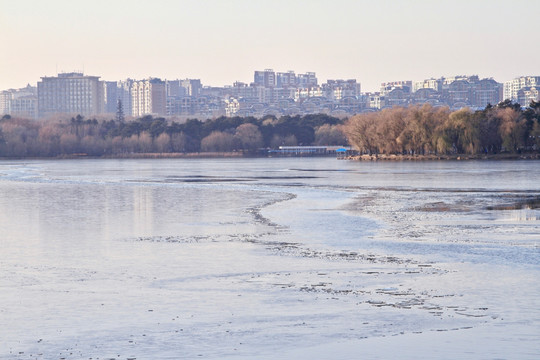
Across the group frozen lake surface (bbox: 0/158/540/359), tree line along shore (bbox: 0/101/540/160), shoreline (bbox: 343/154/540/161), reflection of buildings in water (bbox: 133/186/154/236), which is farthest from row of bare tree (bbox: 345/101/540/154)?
frozen lake surface (bbox: 0/158/540/359)

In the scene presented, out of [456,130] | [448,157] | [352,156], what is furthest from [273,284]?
[352,156]

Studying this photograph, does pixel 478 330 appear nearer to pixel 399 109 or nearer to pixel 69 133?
pixel 399 109

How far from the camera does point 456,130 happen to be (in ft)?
286

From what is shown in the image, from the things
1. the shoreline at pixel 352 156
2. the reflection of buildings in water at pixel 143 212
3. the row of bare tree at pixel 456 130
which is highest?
the row of bare tree at pixel 456 130

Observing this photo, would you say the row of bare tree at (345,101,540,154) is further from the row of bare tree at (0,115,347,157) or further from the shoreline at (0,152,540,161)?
the row of bare tree at (0,115,347,157)

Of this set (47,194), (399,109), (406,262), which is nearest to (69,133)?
(399,109)

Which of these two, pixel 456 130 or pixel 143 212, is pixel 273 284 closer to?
pixel 143 212

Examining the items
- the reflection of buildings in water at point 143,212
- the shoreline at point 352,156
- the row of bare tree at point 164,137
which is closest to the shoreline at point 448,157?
the shoreline at point 352,156

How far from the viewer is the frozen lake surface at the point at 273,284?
10.0 m

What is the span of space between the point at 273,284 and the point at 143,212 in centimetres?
1327

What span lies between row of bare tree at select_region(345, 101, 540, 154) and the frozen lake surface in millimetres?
61497

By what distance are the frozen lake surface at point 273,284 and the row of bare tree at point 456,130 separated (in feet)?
202

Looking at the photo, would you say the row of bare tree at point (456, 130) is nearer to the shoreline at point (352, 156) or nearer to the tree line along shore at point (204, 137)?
the tree line along shore at point (204, 137)

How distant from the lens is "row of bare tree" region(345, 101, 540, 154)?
85562 millimetres
